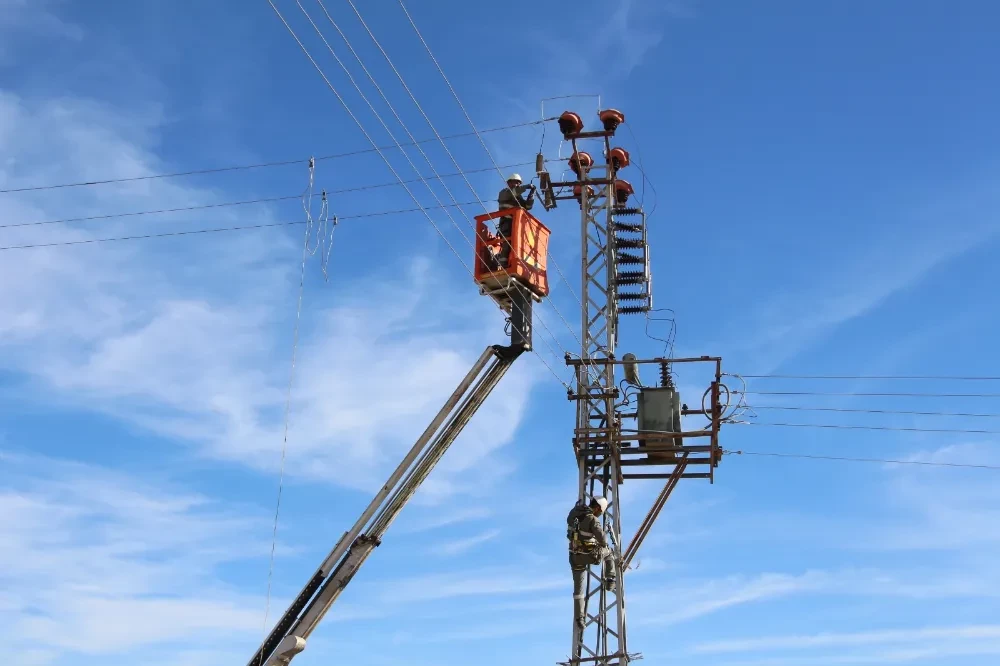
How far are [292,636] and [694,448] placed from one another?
1039cm

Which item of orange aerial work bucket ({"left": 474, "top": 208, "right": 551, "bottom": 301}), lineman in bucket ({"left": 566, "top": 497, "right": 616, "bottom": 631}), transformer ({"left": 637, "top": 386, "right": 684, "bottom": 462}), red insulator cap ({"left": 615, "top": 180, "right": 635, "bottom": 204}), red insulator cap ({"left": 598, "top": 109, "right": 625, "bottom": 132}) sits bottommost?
lineman in bucket ({"left": 566, "top": 497, "right": 616, "bottom": 631})

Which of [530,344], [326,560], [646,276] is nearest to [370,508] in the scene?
[326,560]

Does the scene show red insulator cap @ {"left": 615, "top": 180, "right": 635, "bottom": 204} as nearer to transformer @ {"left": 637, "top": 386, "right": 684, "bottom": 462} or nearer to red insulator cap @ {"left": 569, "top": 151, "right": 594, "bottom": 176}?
red insulator cap @ {"left": 569, "top": 151, "right": 594, "bottom": 176}

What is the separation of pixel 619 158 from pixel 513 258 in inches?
218

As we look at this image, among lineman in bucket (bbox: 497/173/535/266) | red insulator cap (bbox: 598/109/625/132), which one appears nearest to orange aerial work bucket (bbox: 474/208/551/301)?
lineman in bucket (bbox: 497/173/535/266)

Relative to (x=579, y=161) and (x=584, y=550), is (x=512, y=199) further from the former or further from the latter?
(x=584, y=550)

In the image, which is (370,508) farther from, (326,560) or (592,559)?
(592,559)

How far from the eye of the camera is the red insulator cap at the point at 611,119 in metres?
27.8

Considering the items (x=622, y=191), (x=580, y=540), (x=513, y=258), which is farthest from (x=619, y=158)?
(x=580, y=540)

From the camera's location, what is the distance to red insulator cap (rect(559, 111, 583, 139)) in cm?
2753

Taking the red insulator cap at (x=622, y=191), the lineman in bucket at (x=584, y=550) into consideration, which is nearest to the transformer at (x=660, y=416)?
the lineman in bucket at (x=584, y=550)

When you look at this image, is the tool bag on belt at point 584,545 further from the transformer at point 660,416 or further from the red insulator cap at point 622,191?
the red insulator cap at point 622,191

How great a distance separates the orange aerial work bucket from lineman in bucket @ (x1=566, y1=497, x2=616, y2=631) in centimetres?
521

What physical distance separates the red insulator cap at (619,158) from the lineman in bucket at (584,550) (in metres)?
9.23
